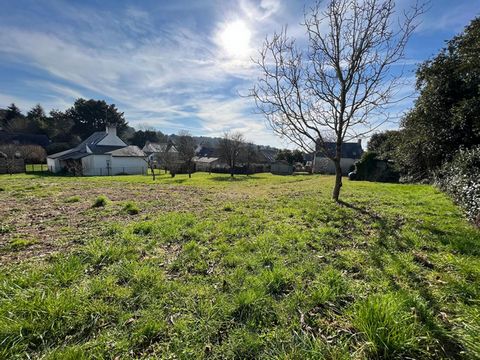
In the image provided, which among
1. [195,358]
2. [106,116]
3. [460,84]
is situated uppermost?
[106,116]

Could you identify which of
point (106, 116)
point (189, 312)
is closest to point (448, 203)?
point (189, 312)

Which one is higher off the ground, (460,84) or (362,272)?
(460,84)

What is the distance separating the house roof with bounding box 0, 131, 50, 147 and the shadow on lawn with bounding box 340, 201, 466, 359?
59.2 metres

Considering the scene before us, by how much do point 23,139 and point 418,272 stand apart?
2427 inches

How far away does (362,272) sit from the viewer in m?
3.49

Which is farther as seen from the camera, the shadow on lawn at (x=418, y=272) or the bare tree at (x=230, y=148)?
the bare tree at (x=230, y=148)

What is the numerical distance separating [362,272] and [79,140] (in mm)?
61736

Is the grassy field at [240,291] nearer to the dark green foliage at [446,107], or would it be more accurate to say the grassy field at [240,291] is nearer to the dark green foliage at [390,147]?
the dark green foliage at [446,107]

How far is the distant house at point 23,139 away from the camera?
1661 inches

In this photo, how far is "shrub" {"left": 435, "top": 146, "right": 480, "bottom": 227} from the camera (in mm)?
6261

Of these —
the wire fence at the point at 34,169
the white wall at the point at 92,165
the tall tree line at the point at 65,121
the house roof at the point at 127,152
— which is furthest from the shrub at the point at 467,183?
the tall tree line at the point at 65,121

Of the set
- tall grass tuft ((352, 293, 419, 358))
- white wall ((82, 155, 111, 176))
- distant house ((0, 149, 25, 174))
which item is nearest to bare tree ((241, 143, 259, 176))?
white wall ((82, 155, 111, 176))

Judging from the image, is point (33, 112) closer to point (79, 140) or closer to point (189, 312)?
point (79, 140)

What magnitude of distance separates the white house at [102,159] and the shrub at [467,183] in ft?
120
